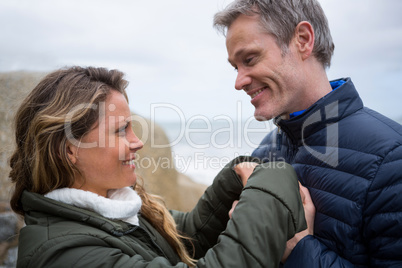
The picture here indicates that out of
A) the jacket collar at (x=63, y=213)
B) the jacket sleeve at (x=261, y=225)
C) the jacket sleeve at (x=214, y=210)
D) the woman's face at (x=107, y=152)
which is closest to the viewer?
the jacket sleeve at (x=261, y=225)

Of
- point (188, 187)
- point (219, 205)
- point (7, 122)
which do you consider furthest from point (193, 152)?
point (219, 205)

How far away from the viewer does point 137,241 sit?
2.17 meters

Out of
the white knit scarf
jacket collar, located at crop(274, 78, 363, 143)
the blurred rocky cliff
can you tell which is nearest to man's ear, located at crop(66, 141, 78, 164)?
the white knit scarf

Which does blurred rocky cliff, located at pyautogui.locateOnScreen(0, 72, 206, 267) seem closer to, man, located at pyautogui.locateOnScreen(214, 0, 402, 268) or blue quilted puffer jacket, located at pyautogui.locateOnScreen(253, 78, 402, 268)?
man, located at pyautogui.locateOnScreen(214, 0, 402, 268)

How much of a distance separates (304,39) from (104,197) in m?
1.84

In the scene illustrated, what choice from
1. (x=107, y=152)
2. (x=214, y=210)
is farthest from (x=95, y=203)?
(x=214, y=210)

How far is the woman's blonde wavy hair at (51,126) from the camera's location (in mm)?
2154

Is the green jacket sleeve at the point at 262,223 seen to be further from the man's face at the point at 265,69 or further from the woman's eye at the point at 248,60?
the woman's eye at the point at 248,60

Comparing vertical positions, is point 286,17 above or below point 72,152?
above

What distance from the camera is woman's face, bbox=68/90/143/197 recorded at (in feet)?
7.28

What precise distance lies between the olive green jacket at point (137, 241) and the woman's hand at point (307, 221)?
0.19 m

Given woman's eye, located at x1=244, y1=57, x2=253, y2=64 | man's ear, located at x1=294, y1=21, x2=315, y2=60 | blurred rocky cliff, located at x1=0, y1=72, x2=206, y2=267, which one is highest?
man's ear, located at x1=294, y1=21, x2=315, y2=60

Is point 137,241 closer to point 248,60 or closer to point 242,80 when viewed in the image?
point 242,80

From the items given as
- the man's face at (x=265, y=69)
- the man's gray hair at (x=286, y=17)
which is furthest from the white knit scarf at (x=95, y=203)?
the man's gray hair at (x=286, y=17)
